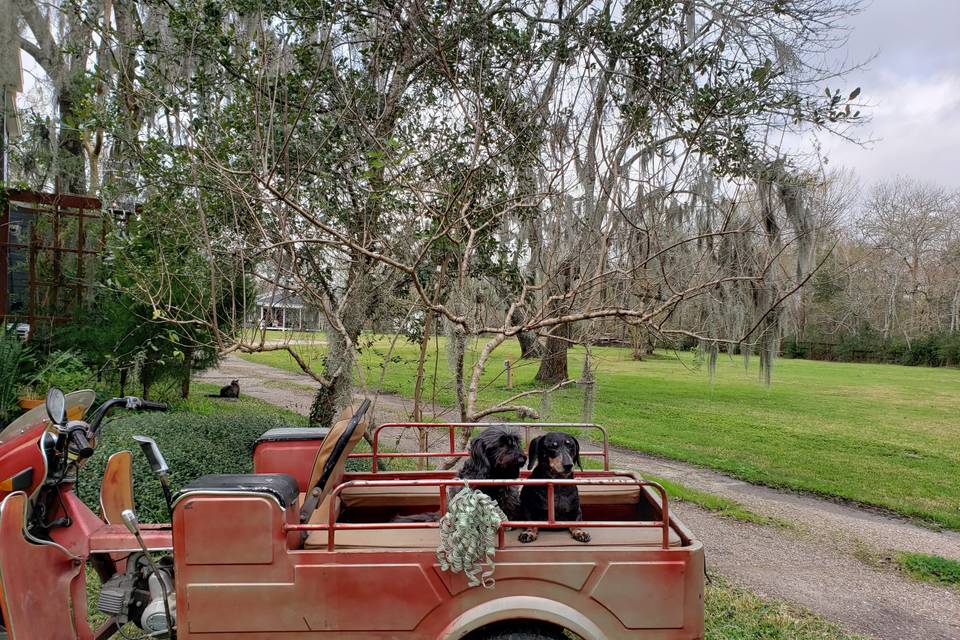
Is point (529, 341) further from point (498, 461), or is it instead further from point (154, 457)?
point (154, 457)

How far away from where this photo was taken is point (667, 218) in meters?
5.39

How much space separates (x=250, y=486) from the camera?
2539 mm

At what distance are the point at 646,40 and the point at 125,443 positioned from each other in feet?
18.8

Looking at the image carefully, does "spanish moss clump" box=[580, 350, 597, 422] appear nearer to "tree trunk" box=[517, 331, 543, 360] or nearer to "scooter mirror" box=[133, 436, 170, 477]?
"tree trunk" box=[517, 331, 543, 360]

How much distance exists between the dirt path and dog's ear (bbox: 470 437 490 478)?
298cm

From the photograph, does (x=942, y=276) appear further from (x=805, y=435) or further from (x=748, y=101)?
(x=748, y=101)

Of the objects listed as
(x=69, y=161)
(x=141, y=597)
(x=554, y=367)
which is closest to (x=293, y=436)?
(x=141, y=597)

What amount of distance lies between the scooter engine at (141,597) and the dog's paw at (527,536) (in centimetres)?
148

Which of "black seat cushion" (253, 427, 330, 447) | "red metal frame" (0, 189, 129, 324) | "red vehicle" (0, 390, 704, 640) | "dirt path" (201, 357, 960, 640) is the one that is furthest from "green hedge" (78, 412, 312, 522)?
"dirt path" (201, 357, 960, 640)

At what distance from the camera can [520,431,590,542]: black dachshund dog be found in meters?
2.83

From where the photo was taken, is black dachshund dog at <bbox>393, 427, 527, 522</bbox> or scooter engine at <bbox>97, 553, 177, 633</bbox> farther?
black dachshund dog at <bbox>393, 427, 527, 522</bbox>

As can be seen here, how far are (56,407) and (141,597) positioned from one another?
91 centimetres

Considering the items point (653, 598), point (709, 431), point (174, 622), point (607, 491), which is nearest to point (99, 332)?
A: point (174, 622)

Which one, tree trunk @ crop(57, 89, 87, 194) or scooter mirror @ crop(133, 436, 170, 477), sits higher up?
tree trunk @ crop(57, 89, 87, 194)
